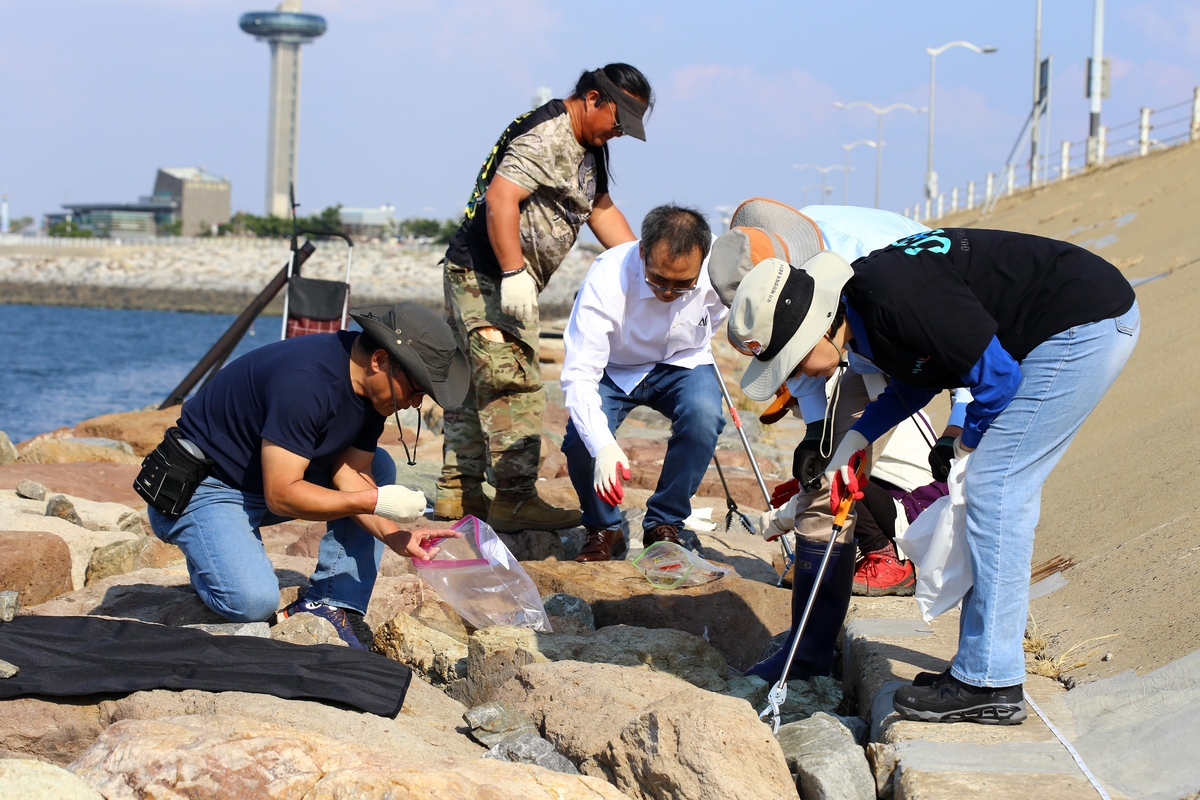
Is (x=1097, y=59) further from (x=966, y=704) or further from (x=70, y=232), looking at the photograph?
(x=70, y=232)

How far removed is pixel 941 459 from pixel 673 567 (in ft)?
5.21

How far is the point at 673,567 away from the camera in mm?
4488

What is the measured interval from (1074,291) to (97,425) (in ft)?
26.0

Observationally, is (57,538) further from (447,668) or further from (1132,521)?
(1132,521)

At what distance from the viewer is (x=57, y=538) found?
438cm

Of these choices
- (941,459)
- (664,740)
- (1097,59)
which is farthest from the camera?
(1097,59)

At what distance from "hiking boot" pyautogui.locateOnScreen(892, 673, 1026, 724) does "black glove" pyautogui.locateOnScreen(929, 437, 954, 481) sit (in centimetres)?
57

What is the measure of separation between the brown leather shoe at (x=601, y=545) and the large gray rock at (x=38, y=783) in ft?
8.82

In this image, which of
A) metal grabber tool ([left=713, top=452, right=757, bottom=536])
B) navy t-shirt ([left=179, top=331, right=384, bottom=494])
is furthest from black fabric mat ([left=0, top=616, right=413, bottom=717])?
metal grabber tool ([left=713, top=452, right=757, bottom=536])

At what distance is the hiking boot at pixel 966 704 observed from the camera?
112 inches

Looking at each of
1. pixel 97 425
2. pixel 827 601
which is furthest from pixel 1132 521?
pixel 97 425

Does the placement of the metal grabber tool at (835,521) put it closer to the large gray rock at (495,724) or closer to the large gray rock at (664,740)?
the large gray rock at (664,740)

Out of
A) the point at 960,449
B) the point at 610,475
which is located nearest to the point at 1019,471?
the point at 960,449

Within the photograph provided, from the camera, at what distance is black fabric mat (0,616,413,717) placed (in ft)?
10.0
